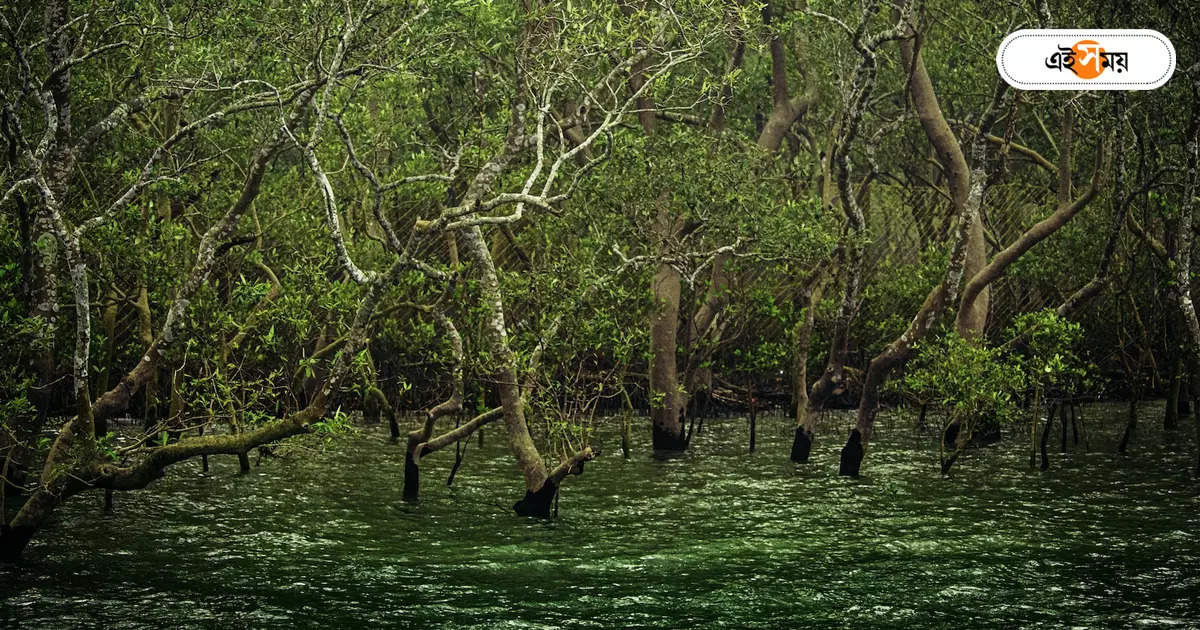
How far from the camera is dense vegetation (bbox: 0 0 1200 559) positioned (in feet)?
60.0

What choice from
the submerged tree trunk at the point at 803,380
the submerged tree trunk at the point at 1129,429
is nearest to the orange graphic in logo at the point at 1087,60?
the submerged tree trunk at the point at 803,380

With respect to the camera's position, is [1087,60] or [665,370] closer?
[1087,60]

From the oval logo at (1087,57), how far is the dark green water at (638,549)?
6.85 metres

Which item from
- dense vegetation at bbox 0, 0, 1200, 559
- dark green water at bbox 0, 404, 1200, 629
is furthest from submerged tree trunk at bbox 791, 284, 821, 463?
dark green water at bbox 0, 404, 1200, 629

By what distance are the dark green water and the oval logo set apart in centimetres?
685

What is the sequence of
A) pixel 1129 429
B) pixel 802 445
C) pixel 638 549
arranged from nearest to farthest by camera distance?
pixel 638 549 < pixel 802 445 < pixel 1129 429

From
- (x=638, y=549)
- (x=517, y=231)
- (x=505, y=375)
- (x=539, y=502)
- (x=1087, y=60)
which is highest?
(x=1087, y=60)

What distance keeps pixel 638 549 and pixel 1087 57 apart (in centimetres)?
1158

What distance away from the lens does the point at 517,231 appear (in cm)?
3478

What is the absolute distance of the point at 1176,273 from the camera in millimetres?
23625

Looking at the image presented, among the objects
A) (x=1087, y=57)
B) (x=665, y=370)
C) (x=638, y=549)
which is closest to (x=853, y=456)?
(x=665, y=370)

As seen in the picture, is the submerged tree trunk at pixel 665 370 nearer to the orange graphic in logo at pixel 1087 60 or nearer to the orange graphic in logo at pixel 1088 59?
the orange graphic in logo at pixel 1087 60

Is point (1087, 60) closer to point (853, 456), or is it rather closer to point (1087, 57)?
point (1087, 57)

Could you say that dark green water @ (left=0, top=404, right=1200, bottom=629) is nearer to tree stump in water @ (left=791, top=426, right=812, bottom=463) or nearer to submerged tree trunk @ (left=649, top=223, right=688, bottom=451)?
tree stump in water @ (left=791, top=426, right=812, bottom=463)
